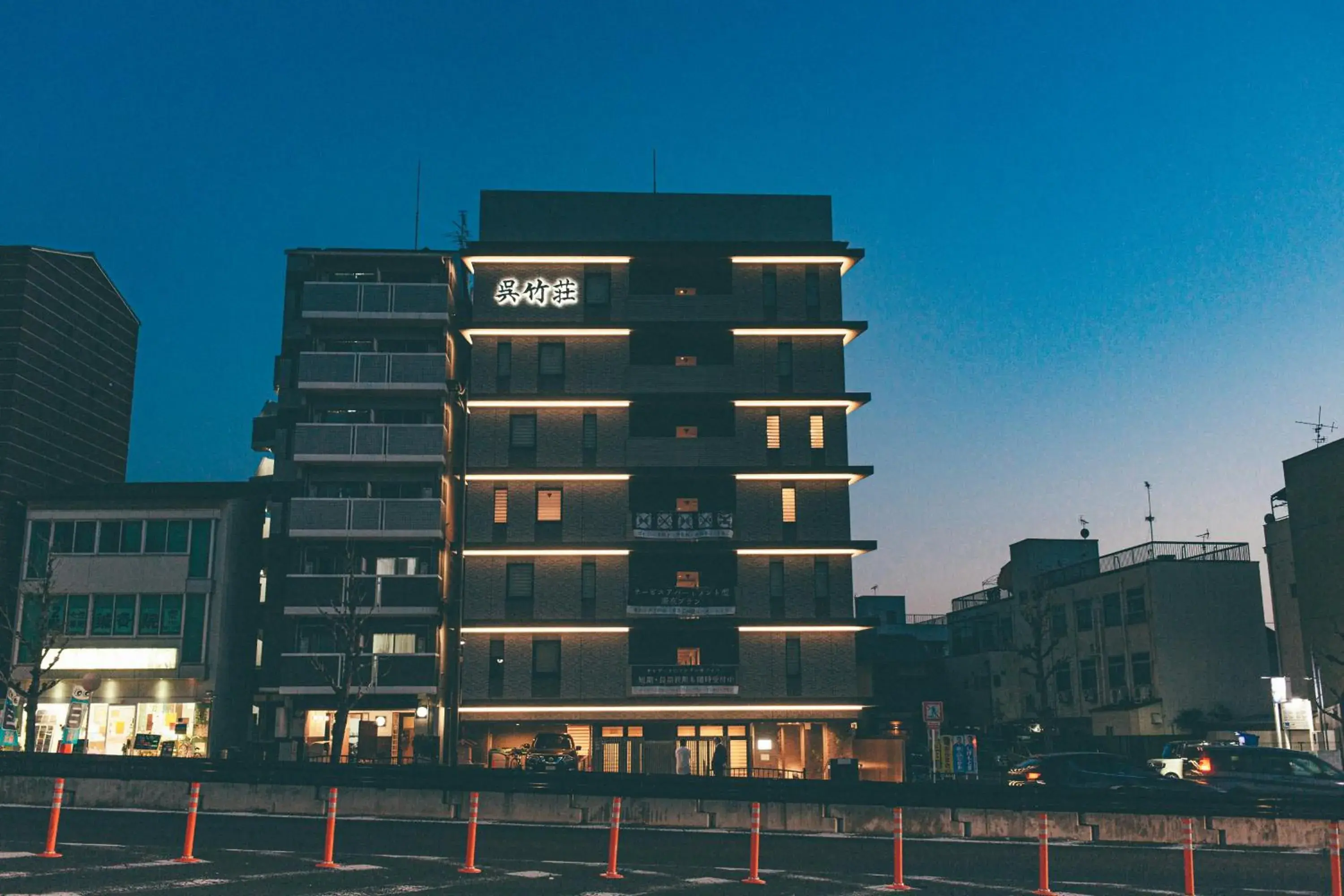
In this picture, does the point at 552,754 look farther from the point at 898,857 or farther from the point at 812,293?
the point at 898,857

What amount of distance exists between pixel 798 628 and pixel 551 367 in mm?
15457

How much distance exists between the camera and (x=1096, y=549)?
287ft

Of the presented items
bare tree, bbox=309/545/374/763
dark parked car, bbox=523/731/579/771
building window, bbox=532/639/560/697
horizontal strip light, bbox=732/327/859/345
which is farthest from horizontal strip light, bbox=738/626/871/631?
bare tree, bbox=309/545/374/763

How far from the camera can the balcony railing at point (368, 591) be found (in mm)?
51469

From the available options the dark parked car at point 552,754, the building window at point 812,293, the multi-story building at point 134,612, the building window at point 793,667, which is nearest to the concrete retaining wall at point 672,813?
the dark parked car at point 552,754

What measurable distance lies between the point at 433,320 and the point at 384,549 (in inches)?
408

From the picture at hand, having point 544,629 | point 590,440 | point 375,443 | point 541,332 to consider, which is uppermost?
point 541,332

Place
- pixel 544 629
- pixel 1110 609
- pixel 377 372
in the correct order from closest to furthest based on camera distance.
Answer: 1. pixel 544 629
2. pixel 377 372
3. pixel 1110 609

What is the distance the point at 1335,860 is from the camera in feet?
52.8

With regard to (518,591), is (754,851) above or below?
below

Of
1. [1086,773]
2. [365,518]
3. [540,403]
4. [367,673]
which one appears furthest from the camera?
[540,403]

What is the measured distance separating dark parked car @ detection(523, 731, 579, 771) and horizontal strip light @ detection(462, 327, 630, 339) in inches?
665

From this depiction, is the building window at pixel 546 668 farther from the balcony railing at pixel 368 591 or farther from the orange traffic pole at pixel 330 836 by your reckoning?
the orange traffic pole at pixel 330 836

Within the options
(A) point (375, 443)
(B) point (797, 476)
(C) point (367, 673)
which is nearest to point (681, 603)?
(B) point (797, 476)
